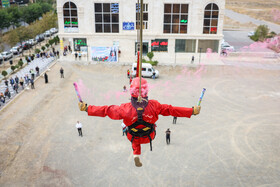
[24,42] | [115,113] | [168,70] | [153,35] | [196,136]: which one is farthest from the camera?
[24,42]

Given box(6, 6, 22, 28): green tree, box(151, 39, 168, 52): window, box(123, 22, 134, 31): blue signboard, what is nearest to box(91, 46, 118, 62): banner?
box(123, 22, 134, 31): blue signboard

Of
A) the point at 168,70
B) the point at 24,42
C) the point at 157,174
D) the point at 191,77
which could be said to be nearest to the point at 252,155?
the point at 157,174

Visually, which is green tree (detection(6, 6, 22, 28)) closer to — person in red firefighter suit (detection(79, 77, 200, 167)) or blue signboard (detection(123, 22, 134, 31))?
blue signboard (detection(123, 22, 134, 31))

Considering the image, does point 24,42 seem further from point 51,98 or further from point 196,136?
point 196,136

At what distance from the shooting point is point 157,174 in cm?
2041

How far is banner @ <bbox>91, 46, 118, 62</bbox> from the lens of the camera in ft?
168

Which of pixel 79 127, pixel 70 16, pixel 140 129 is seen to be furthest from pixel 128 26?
pixel 140 129

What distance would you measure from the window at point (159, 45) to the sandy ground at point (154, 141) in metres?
16.0

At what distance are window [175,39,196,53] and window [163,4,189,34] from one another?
74.0 inches

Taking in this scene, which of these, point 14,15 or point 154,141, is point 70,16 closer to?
point 154,141

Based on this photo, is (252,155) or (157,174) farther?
(252,155)

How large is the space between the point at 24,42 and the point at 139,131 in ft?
204

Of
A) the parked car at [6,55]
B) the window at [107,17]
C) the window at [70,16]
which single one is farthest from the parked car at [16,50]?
the window at [107,17]

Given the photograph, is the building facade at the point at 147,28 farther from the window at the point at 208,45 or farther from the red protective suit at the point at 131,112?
the red protective suit at the point at 131,112
